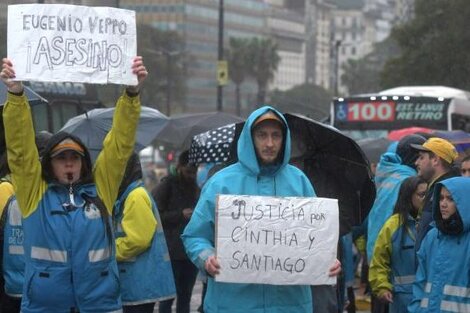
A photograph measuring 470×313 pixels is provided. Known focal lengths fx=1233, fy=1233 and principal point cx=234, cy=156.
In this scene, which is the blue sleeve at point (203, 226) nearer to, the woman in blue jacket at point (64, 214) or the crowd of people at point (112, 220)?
the crowd of people at point (112, 220)

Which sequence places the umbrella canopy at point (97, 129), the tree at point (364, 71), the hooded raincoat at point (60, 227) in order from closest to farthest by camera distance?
the hooded raincoat at point (60, 227), the umbrella canopy at point (97, 129), the tree at point (364, 71)

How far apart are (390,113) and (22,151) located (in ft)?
53.7

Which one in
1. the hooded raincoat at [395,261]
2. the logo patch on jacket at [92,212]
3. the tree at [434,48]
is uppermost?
the tree at [434,48]

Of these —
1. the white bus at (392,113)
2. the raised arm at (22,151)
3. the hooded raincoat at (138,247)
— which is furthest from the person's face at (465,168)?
the white bus at (392,113)

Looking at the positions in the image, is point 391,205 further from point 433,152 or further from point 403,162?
point 433,152

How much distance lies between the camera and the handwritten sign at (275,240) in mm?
5598

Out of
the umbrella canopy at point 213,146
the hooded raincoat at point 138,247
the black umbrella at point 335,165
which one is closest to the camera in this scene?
the black umbrella at point 335,165

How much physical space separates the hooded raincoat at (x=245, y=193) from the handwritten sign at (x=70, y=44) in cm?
65

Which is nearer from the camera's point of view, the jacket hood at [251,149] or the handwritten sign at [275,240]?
the handwritten sign at [275,240]

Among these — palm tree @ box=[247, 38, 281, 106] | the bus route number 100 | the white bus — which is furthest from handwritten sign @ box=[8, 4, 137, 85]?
palm tree @ box=[247, 38, 281, 106]

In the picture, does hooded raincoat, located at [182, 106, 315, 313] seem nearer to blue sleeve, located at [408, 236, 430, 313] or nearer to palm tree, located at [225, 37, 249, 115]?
blue sleeve, located at [408, 236, 430, 313]

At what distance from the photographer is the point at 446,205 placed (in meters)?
6.34

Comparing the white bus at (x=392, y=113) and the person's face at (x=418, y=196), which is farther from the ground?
the white bus at (x=392, y=113)

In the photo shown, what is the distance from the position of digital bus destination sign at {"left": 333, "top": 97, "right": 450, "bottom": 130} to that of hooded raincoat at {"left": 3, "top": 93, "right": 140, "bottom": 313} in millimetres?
15882
